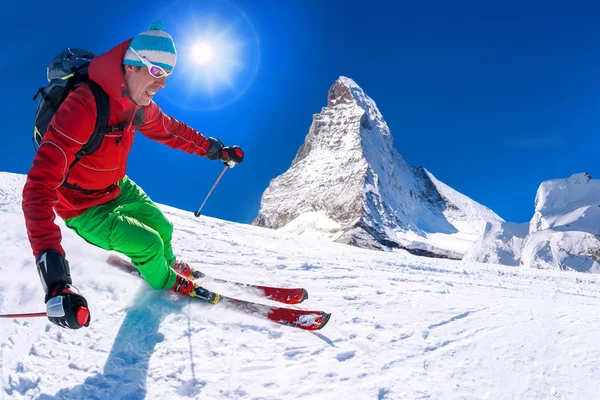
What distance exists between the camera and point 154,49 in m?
2.81

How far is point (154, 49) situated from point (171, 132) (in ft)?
5.54

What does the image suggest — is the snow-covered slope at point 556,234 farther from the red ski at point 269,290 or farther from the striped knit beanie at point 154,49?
the striped knit beanie at point 154,49

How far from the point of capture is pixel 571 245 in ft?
70.9

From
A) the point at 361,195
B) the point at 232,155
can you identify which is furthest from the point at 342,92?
the point at 232,155

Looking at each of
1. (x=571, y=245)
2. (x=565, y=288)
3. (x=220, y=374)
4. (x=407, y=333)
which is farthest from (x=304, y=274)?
(x=571, y=245)

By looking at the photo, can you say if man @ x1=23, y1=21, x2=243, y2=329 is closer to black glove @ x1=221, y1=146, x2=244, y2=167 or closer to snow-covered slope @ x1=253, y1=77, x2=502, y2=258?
black glove @ x1=221, y1=146, x2=244, y2=167

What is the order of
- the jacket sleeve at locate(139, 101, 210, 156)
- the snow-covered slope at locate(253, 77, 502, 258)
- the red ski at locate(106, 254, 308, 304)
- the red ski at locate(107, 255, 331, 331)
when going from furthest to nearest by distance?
the snow-covered slope at locate(253, 77, 502, 258), the jacket sleeve at locate(139, 101, 210, 156), the red ski at locate(106, 254, 308, 304), the red ski at locate(107, 255, 331, 331)

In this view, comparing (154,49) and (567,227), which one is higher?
(567,227)

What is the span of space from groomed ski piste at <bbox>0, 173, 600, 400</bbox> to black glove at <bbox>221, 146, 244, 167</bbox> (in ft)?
5.24

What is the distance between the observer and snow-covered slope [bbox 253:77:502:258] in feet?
426

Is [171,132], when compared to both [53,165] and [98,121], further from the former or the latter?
[53,165]

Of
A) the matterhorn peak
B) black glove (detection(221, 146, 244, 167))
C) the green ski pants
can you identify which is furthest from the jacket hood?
the matterhorn peak

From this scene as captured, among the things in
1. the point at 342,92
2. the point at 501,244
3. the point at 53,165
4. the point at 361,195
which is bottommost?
the point at 53,165

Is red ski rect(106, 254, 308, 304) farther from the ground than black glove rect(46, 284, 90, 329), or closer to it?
farther from the ground
